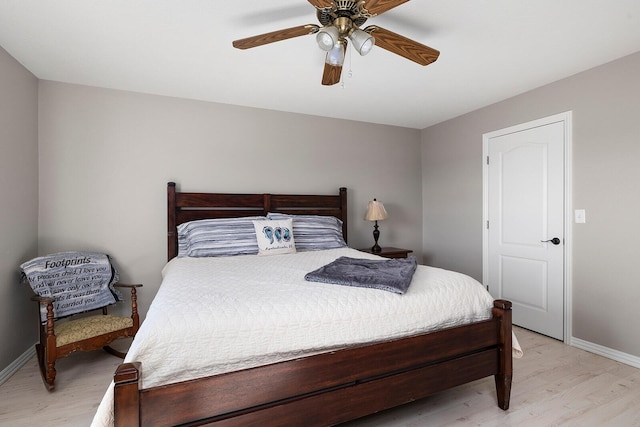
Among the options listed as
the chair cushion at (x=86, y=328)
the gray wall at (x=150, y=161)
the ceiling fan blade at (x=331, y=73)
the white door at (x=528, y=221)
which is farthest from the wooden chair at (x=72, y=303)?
the white door at (x=528, y=221)

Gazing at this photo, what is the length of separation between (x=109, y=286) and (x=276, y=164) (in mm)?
1951

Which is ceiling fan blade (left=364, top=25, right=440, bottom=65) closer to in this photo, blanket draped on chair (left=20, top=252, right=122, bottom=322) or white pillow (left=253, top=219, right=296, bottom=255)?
white pillow (left=253, top=219, right=296, bottom=255)

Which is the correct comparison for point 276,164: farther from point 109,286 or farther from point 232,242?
point 109,286

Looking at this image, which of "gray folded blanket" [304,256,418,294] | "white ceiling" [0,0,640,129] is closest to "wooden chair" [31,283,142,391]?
"gray folded blanket" [304,256,418,294]

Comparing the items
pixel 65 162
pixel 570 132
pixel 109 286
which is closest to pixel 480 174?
pixel 570 132

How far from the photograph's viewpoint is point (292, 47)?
89.4 inches

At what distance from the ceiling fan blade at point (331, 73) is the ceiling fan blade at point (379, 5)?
1.35ft

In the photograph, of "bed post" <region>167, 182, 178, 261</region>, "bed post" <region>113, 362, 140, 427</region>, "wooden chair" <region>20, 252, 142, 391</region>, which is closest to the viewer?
"bed post" <region>113, 362, 140, 427</region>

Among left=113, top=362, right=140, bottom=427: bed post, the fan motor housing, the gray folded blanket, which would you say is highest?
the fan motor housing

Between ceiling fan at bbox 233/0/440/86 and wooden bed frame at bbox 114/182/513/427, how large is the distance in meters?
1.50

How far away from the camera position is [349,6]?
155 centimetres

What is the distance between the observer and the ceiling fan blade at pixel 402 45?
1.67 meters

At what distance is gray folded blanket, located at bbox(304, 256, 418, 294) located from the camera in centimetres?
169

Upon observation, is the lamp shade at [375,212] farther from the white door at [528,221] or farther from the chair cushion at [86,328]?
the chair cushion at [86,328]
